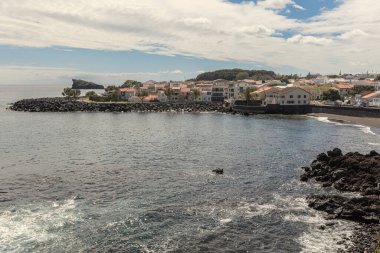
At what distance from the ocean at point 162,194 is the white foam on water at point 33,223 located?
0.07m

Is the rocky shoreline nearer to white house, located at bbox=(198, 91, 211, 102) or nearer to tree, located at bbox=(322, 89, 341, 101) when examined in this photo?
tree, located at bbox=(322, 89, 341, 101)

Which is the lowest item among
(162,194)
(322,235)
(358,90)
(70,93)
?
(322,235)

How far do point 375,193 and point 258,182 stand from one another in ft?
37.5

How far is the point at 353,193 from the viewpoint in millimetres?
36812

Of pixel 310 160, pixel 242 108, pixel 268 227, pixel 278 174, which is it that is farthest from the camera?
pixel 242 108

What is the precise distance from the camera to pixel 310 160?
52625 millimetres

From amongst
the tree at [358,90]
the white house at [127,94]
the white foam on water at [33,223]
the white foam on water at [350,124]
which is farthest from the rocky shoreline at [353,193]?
the white house at [127,94]

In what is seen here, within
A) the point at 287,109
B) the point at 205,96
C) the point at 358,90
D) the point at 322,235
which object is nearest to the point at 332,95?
the point at 358,90

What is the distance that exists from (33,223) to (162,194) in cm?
1213

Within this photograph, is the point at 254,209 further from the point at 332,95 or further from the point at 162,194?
the point at 332,95

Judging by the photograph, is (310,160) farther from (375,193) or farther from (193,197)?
(193,197)

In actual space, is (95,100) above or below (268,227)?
above

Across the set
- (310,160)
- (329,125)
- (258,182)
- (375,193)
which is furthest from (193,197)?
(329,125)

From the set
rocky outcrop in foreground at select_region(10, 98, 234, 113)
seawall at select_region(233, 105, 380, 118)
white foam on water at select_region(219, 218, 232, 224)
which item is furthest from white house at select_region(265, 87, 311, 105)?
white foam on water at select_region(219, 218, 232, 224)
